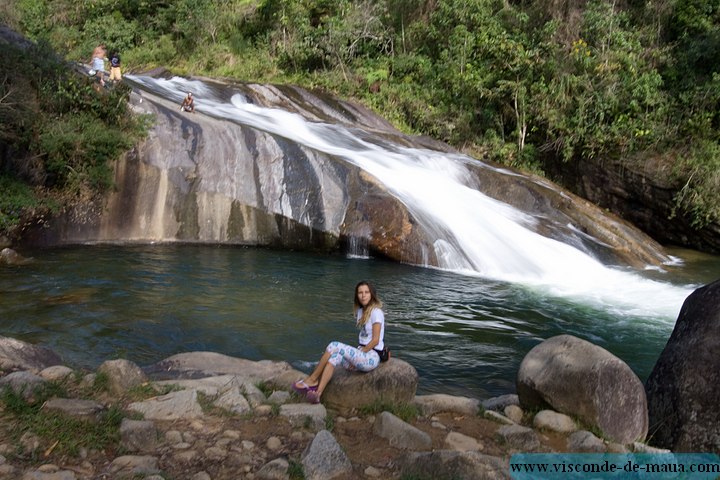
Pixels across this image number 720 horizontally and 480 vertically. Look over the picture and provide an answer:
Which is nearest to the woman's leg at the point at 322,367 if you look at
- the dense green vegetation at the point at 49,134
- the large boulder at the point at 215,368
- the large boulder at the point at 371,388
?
the large boulder at the point at 371,388

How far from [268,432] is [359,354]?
1.16 meters

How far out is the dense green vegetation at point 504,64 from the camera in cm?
1881

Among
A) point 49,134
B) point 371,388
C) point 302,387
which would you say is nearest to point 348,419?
point 371,388

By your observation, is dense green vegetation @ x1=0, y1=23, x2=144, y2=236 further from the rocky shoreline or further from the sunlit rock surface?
the rocky shoreline

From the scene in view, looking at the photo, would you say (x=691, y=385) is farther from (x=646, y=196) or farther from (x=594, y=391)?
(x=646, y=196)

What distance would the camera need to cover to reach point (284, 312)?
31.7ft

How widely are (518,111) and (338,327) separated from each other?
14375 millimetres

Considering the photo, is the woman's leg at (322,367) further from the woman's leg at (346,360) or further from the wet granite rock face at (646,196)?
the wet granite rock face at (646,196)

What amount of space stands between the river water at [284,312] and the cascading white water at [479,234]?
56 centimetres

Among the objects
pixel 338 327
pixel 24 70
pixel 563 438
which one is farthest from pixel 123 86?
pixel 563 438

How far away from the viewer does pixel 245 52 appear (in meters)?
28.8

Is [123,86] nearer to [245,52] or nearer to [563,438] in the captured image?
[563,438]

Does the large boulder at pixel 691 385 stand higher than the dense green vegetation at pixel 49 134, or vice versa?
the dense green vegetation at pixel 49 134

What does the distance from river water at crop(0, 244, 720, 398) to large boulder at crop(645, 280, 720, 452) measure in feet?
6.25
